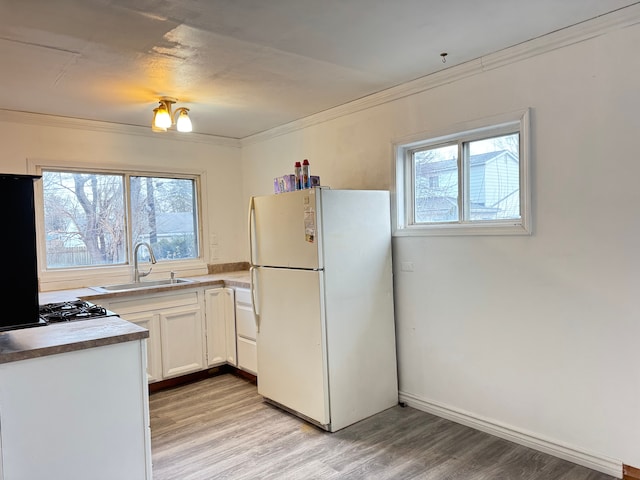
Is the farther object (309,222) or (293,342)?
(293,342)

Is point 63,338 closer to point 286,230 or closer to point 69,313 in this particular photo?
point 69,313

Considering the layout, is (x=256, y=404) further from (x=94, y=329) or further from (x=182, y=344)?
(x=94, y=329)

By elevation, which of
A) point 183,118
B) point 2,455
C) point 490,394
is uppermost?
point 183,118

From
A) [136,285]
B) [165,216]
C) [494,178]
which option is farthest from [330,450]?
[165,216]

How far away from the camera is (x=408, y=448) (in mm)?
2506

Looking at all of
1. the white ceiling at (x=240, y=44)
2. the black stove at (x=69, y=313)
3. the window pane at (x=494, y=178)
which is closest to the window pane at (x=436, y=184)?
the window pane at (x=494, y=178)

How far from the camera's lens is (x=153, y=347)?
11.3ft

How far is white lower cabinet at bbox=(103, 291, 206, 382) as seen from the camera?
11.0 ft

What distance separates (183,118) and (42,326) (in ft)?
6.10

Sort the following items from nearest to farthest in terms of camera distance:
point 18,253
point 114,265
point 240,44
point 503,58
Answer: point 18,253, point 240,44, point 503,58, point 114,265

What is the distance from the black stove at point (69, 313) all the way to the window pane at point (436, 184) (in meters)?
2.12

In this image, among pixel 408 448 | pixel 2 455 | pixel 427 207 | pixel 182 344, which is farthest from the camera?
pixel 182 344

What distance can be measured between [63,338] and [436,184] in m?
2.40

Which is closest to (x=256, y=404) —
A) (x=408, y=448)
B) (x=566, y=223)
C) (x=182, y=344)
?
(x=182, y=344)
